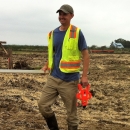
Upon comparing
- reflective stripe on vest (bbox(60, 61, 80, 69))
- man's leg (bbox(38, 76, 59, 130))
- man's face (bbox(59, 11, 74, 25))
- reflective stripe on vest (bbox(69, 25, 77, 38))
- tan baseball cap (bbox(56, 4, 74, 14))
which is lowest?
man's leg (bbox(38, 76, 59, 130))

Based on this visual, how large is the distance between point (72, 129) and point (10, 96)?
3932mm

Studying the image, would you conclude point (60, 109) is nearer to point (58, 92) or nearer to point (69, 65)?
point (58, 92)

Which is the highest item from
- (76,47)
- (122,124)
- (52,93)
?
(76,47)

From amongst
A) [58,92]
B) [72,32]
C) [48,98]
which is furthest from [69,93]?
[72,32]

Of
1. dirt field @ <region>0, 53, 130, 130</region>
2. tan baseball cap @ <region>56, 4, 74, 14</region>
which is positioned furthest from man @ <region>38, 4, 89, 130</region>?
dirt field @ <region>0, 53, 130, 130</region>

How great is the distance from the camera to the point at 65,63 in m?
4.56

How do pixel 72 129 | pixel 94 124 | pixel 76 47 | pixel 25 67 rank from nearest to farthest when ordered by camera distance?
1. pixel 76 47
2. pixel 72 129
3. pixel 94 124
4. pixel 25 67

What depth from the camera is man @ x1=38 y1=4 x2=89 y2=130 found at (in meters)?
4.47

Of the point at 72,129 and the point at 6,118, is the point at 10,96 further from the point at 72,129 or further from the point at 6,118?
the point at 72,129

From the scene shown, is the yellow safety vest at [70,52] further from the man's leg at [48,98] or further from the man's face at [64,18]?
the man's leg at [48,98]

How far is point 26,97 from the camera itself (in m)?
8.43

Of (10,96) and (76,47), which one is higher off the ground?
(76,47)

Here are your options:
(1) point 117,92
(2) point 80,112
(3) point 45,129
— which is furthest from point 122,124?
(1) point 117,92

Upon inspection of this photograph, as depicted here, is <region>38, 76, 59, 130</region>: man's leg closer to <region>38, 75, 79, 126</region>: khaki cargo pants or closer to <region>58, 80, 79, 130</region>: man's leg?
<region>38, 75, 79, 126</region>: khaki cargo pants
